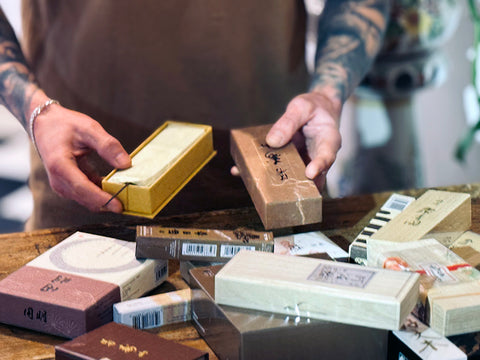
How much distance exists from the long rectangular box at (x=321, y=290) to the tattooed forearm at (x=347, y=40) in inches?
24.6

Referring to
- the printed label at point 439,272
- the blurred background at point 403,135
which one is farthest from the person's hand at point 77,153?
the blurred background at point 403,135

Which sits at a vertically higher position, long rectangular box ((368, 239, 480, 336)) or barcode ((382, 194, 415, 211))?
long rectangular box ((368, 239, 480, 336))

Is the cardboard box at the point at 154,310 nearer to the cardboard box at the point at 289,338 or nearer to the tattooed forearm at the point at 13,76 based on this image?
the cardboard box at the point at 289,338

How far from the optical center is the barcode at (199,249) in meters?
0.81

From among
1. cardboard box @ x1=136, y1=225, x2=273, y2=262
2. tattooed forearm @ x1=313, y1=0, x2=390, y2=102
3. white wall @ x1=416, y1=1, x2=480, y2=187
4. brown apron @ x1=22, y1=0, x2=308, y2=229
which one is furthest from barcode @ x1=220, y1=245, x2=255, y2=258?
white wall @ x1=416, y1=1, x2=480, y2=187

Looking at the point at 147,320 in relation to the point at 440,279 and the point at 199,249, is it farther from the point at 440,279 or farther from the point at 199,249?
the point at 440,279

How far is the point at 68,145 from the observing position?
40.0 inches

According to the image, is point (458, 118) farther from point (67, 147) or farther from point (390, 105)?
point (67, 147)

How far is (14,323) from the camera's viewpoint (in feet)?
2.56

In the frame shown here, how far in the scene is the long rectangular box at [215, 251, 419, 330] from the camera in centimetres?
65

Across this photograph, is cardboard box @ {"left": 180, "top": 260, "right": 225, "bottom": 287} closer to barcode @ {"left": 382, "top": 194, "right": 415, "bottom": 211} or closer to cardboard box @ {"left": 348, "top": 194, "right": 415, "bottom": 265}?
cardboard box @ {"left": 348, "top": 194, "right": 415, "bottom": 265}

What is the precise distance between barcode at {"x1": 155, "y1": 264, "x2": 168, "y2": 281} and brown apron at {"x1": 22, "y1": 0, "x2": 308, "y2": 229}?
0.41 meters

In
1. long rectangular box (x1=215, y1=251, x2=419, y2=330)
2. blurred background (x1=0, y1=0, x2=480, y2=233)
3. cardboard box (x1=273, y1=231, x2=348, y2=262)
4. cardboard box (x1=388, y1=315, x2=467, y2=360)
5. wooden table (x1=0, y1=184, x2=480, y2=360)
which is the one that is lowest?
blurred background (x1=0, y1=0, x2=480, y2=233)

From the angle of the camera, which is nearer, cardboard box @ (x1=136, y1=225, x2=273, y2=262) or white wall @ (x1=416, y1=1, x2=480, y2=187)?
cardboard box @ (x1=136, y1=225, x2=273, y2=262)
